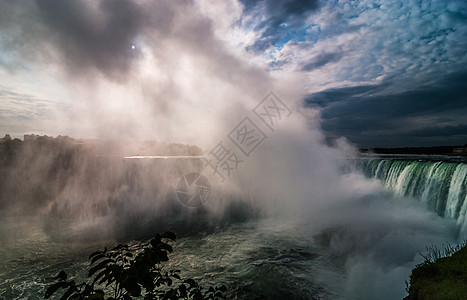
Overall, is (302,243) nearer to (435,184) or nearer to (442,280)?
(442,280)

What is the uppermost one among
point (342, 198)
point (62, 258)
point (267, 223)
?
point (342, 198)

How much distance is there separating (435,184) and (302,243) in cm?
1092

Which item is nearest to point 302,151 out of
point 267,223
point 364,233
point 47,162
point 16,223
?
point 267,223

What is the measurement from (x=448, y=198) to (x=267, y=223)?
1236cm

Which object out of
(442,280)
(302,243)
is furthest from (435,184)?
(442,280)

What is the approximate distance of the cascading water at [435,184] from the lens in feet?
44.3

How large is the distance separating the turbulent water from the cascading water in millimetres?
70

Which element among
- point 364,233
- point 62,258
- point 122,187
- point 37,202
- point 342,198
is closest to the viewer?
point 62,258

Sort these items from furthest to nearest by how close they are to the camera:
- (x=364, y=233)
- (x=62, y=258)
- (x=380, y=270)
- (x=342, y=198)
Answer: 1. (x=342, y=198)
2. (x=364, y=233)
3. (x=62, y=258)
4. (x=380, y=270)

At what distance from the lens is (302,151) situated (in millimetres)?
26703

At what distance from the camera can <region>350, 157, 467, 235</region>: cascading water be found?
1349 cm

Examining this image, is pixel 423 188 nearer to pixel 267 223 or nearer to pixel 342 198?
pixel 342 198

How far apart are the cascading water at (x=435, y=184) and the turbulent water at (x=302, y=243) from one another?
7 cm

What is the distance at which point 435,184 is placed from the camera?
16.0 m
